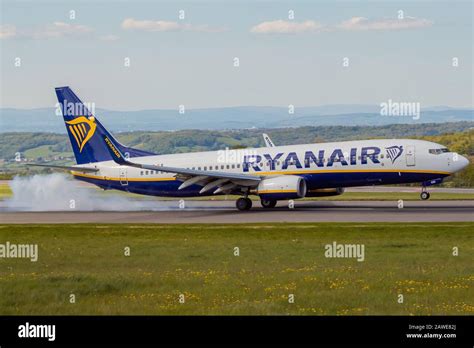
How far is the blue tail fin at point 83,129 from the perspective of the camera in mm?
60750

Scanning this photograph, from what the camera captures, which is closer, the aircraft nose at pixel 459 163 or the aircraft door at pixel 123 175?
the aircraft nose at pixel 459 163

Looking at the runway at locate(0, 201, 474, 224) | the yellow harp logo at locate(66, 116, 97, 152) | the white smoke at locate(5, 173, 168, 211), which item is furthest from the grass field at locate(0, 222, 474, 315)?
the white smoke at locate(5, 173, 168, 211)

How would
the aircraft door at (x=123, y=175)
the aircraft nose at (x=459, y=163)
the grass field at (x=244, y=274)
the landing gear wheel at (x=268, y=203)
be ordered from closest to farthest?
the grass field at (x=244, y=274)
the aircraft nose at (x=459, y=163)
the landing gear wheel at (x=268, y=203)
the aircraft door at (x=123, y=175)

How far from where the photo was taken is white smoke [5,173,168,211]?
62.3 metres

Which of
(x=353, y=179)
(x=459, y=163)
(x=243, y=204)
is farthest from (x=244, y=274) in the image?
(x=243, y=204)

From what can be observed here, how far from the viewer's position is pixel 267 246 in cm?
3294

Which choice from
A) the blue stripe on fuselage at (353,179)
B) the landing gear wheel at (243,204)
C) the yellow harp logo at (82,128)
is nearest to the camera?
the blue stripe on fuselage at (353,179)

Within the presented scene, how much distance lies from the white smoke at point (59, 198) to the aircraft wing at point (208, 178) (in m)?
6.72

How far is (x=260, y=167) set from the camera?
54719 mm

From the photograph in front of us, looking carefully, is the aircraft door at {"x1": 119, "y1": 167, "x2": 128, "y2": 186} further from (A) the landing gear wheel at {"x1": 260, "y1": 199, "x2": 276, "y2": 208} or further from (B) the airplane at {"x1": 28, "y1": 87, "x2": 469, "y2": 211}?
(A) the landing gear wheel at {"x1": 260, "y1": 199, "x2": 276, "y2": 208}

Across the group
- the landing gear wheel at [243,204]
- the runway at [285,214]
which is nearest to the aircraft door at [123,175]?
the runway at [285,214]

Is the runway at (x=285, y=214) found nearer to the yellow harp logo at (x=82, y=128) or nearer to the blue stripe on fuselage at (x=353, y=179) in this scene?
the blue stripe on fuselage at (x=353, y=179)
